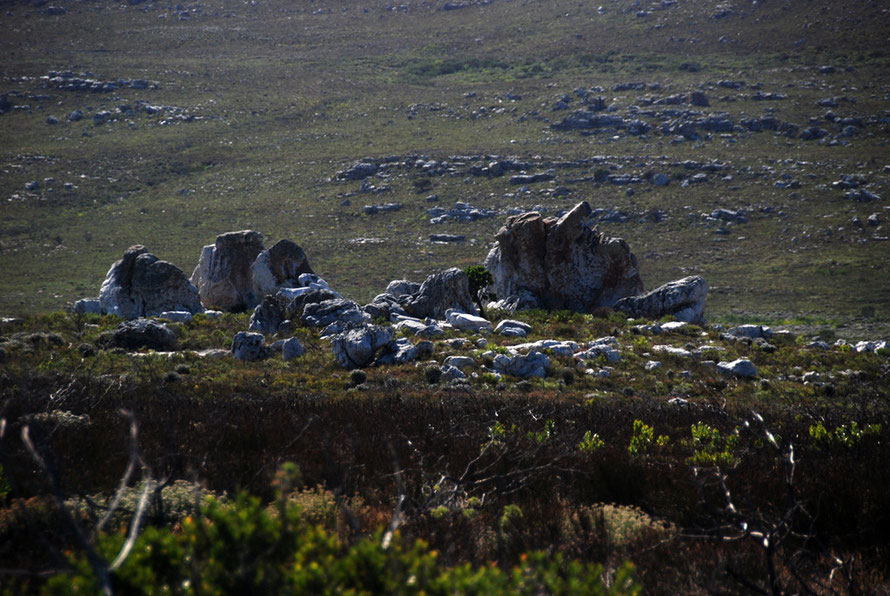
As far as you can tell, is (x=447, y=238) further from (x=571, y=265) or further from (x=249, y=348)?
(x=249, y=348)

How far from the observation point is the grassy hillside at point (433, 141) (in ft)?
151

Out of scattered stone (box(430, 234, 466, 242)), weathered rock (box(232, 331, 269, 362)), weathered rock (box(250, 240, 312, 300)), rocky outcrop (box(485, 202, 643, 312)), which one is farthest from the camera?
scattered stone (box(430, 234, 466, 242))

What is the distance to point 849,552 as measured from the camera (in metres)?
6.18

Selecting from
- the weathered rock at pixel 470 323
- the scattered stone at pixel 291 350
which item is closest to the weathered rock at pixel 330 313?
the scattered stone at pixel 291 350

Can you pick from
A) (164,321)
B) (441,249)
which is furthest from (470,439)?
(441,249)

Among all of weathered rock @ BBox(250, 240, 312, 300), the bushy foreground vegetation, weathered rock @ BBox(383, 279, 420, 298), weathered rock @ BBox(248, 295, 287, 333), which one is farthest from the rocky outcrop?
the bushy foreground vegetation

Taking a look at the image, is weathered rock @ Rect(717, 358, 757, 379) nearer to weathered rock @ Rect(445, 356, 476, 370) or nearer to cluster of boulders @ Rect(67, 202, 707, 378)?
cluster of boulders @ Rect(67, 202, 707, 378)

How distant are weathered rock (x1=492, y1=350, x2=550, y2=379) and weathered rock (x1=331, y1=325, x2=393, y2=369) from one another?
328cm

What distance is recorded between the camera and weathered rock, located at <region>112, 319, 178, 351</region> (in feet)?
61.3

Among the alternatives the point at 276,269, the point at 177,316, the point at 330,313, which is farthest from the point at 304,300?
the point at 177,316

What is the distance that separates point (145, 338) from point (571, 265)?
652 inches

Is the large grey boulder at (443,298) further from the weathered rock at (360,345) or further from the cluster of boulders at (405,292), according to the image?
the weathered rock at (360,345)

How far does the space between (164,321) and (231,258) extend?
238 inches

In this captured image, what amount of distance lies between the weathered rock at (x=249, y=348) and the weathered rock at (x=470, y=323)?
682 centimetres
